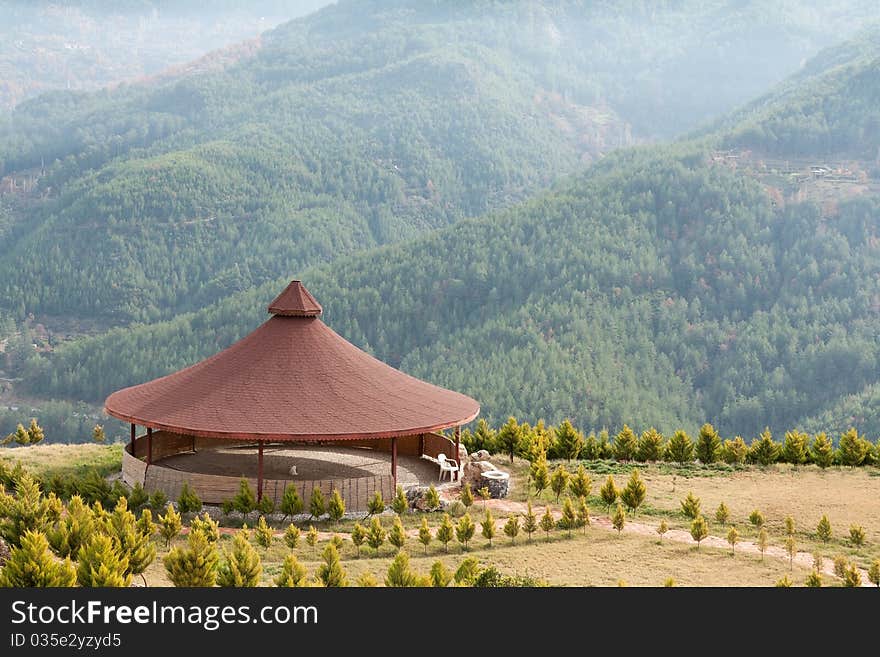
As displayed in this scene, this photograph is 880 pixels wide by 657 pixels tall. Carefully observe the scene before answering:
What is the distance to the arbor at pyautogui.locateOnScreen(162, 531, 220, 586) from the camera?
50.9 ft

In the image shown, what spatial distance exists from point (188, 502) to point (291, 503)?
2.09 metres

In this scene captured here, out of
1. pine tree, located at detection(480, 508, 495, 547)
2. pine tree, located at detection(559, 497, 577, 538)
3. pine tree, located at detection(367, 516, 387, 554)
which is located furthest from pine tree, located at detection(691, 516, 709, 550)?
pine tree, located at detection(367, 516, 387, 554)

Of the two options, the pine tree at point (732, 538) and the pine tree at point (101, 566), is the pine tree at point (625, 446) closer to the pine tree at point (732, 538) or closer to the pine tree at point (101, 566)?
the pine tree at point (732, 538)

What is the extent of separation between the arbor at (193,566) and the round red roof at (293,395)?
313 inches

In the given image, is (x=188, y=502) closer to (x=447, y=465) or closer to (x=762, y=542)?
(x=447, y=465)

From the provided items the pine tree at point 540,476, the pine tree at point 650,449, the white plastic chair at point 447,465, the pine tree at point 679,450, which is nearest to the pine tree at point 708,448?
the pine tree at point 679,450

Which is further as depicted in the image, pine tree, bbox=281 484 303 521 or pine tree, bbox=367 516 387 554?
pine tree, bbox=281 484 303 521

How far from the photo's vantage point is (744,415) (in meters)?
101

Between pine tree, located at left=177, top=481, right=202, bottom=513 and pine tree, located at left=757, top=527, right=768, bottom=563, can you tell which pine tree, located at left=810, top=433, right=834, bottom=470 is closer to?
pine tree, located at left=757, top=527, right=768, bottom=563

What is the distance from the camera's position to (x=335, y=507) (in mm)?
23219

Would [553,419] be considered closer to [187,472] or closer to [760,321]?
[760,321]

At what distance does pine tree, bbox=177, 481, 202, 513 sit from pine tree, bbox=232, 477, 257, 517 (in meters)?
0.73

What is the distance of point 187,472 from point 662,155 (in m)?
127

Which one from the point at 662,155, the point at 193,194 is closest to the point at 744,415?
the point at 662,155
